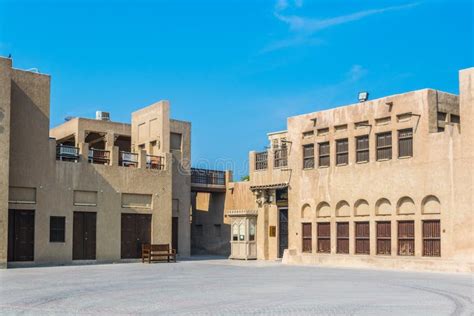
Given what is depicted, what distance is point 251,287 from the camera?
1986 centimetres

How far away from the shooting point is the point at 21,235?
106 feet

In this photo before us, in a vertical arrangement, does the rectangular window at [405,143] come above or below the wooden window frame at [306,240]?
above

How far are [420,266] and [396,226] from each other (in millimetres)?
2913

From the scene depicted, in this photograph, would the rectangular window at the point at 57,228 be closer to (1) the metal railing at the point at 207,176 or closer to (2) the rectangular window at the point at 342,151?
(1) the metal railing at the point at 207,176

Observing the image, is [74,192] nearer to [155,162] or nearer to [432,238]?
[155,162]

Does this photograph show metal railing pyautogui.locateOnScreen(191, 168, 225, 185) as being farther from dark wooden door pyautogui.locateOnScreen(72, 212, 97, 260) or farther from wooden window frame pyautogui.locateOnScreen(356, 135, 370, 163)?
wooden window frame pyautogui.locateOnScreen(356, 135, 370, 163)

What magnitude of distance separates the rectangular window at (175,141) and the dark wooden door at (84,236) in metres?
8.91

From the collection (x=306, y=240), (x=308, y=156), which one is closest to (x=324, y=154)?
(x=308, y=156)

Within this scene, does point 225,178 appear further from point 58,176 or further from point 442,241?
point 442,241

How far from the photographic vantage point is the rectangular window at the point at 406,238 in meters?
30.3

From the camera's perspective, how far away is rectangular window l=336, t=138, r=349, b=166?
33.9 m

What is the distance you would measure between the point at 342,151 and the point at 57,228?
1439cm

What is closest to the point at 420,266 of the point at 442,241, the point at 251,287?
the point at 442,241

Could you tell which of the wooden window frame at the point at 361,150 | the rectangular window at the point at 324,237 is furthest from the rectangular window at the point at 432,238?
the rectangular window at the point at 324,237
